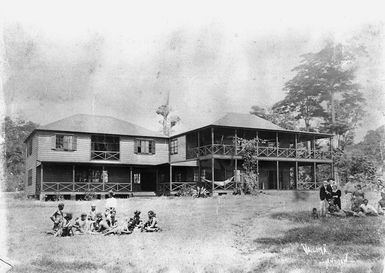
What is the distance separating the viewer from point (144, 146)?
32.4 m

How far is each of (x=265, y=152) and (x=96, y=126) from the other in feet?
40.6

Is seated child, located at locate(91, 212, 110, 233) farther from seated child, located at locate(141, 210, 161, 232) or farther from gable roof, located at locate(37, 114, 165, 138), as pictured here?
gable roof, located at locate(37, 114, 165, 138)

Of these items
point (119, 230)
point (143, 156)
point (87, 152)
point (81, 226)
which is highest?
point (87, 152)

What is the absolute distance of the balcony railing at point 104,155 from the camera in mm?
30295

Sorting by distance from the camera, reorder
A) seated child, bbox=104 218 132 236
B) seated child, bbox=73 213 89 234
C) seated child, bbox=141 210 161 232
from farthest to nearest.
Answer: seated child, bbox=141 210 161 232
seated child, bbox=73 213 89 234
seated child, bbox=104 218 132 236

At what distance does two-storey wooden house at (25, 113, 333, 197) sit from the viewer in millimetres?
28250

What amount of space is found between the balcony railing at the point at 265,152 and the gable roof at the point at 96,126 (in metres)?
4.49

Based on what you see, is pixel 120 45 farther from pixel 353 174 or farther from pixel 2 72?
pixel 353 174

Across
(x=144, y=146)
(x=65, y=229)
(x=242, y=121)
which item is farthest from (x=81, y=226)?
(x=242, y=121)

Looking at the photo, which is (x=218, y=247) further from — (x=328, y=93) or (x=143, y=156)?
(x=328, y=93)

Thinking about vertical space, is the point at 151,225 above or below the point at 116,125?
below

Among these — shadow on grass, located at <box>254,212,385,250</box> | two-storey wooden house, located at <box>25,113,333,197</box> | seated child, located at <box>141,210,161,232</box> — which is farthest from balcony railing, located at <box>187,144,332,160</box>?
shadow on grass, located at <box>254,212,385,250</box>

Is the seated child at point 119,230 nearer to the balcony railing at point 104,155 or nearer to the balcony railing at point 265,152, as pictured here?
the balcony railing at point 265,152

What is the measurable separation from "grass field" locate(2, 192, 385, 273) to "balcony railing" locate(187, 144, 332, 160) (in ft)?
39.5
